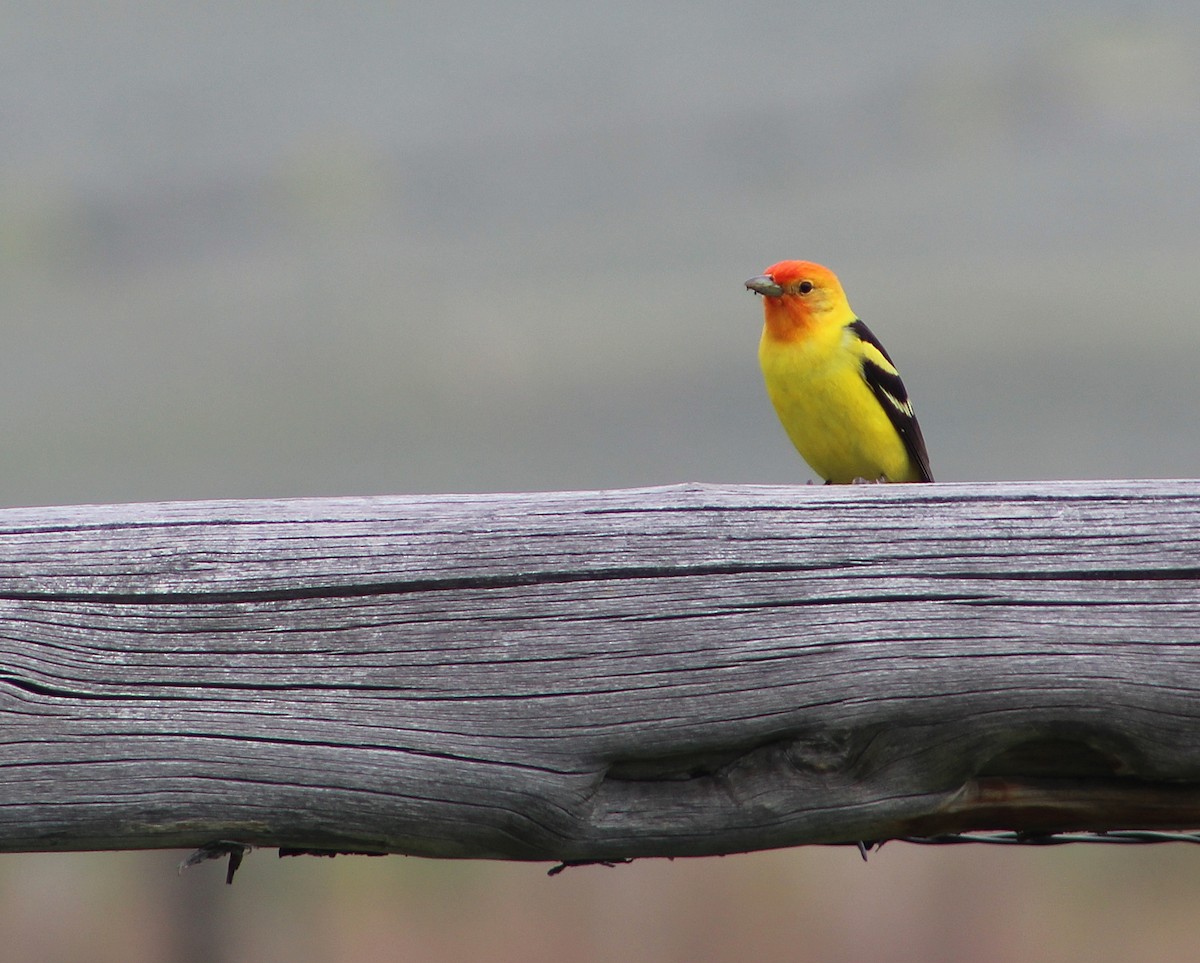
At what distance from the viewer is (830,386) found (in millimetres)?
3982

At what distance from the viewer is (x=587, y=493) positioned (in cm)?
182

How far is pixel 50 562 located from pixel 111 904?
4548 millimetres

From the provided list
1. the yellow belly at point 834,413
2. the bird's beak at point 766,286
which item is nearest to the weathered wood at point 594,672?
the yellow belly at point 834,413

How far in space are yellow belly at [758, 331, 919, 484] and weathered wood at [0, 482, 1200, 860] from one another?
2204mm

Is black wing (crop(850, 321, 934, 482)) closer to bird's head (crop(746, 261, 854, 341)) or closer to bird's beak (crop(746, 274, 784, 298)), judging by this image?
bird's head (crop(746, 261, 854, 341))

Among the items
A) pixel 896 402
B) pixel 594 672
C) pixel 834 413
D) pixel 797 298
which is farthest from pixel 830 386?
pixel 594 672

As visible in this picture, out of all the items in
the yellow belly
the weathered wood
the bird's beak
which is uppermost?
the bird's beak

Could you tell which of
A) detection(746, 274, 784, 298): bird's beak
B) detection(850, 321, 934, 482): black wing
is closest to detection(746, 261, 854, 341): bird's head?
detection(746, 274, 784, 298): bird's beak

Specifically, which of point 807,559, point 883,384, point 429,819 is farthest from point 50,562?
point 883,384

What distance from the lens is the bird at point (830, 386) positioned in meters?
4.00

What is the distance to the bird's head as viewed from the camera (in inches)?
165

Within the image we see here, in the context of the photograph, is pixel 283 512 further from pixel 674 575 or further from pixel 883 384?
pixel 883 384

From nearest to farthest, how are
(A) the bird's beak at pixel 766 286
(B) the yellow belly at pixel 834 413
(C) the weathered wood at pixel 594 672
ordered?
(C) the weathered wood at pixel 594 672
(B) the yellow belly at pixel 834 413
(A) the bird's beak at pixel 766 286

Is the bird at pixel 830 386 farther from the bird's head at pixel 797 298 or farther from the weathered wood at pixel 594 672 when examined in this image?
the weathered wood at pixel 594 672
